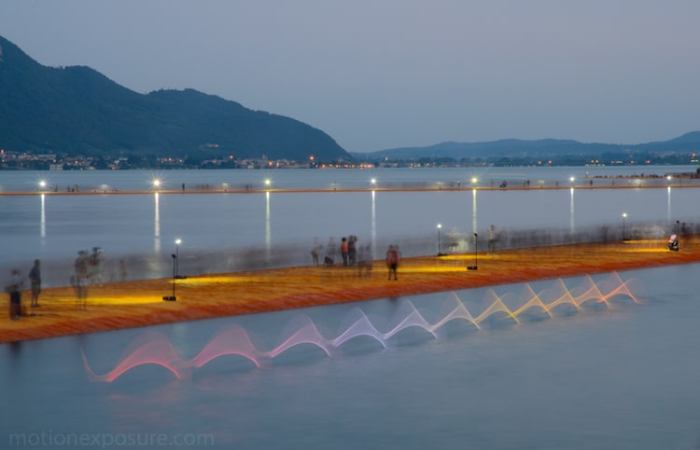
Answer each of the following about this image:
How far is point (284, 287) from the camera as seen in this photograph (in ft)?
118

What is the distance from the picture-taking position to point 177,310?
30469 mm

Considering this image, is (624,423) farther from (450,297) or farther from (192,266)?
(192,266)

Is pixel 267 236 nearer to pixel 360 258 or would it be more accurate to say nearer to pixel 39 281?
pixel 360 258

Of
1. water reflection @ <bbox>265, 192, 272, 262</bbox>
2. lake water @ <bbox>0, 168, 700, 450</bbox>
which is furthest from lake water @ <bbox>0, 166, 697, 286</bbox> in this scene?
lake water @ <bbox>0, 168, 700, 450</bbox>

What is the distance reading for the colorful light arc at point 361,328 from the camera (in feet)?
84.4

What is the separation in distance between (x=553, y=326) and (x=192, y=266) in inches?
Answer: 791

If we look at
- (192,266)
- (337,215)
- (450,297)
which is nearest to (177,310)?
(450,297)

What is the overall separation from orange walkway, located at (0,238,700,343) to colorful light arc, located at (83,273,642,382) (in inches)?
48.1

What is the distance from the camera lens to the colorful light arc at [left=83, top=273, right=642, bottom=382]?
2572 cm

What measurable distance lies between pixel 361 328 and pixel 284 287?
602 centimetres

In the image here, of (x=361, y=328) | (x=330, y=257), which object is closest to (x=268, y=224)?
(x=330, y=257)

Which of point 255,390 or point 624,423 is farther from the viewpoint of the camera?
point 255,390

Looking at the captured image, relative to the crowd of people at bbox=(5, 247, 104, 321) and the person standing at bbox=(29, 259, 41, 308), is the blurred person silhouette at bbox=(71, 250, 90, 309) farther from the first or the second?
the person standing at bbox=(29, 259, 41, 308)

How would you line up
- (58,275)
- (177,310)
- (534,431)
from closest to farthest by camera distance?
1. (534,431)
2. (177,310)
3. (58,275)
